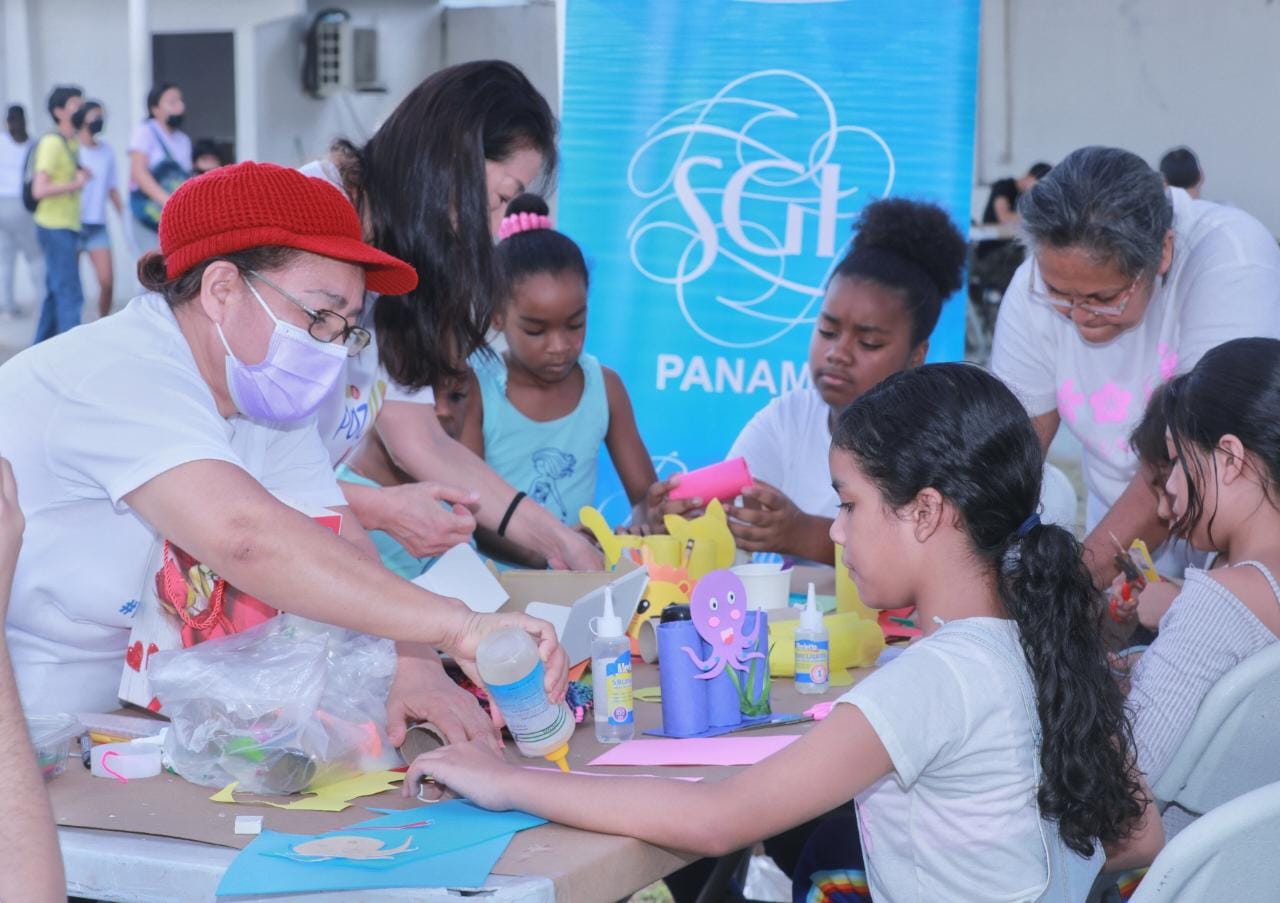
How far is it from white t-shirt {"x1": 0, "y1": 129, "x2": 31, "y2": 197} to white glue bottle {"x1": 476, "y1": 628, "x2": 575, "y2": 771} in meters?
9.55

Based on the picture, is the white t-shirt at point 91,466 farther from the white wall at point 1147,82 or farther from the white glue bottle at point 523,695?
the white wall at point 1147,82

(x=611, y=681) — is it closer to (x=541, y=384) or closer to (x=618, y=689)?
(x=618, y=689)

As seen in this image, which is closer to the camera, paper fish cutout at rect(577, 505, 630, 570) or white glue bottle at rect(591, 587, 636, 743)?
white glue bottle at rect(591, 587, 636, 743)

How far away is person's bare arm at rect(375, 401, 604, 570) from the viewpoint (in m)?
2.74

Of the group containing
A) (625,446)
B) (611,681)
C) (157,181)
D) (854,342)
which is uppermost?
(854,342)

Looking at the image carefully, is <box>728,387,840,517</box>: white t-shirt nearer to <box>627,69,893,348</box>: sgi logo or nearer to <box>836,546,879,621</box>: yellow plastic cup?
<box>836,546,879,621</box>: yellow plastic cup

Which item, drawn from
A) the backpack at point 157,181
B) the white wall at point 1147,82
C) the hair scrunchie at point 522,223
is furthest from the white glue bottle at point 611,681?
the backpack at point 157,181

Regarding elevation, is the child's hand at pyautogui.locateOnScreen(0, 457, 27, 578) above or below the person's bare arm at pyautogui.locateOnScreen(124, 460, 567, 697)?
above

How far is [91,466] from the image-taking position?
5.50 feet

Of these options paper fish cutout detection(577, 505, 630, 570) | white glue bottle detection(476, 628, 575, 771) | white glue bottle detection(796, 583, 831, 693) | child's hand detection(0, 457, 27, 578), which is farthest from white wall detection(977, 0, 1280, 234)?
child's hand detection(0, 457, 27, 578)

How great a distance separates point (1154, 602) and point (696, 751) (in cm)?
106

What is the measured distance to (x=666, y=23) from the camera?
430 centimetres

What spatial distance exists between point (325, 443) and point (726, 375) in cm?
204

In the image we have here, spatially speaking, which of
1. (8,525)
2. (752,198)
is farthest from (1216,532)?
(752,198)
